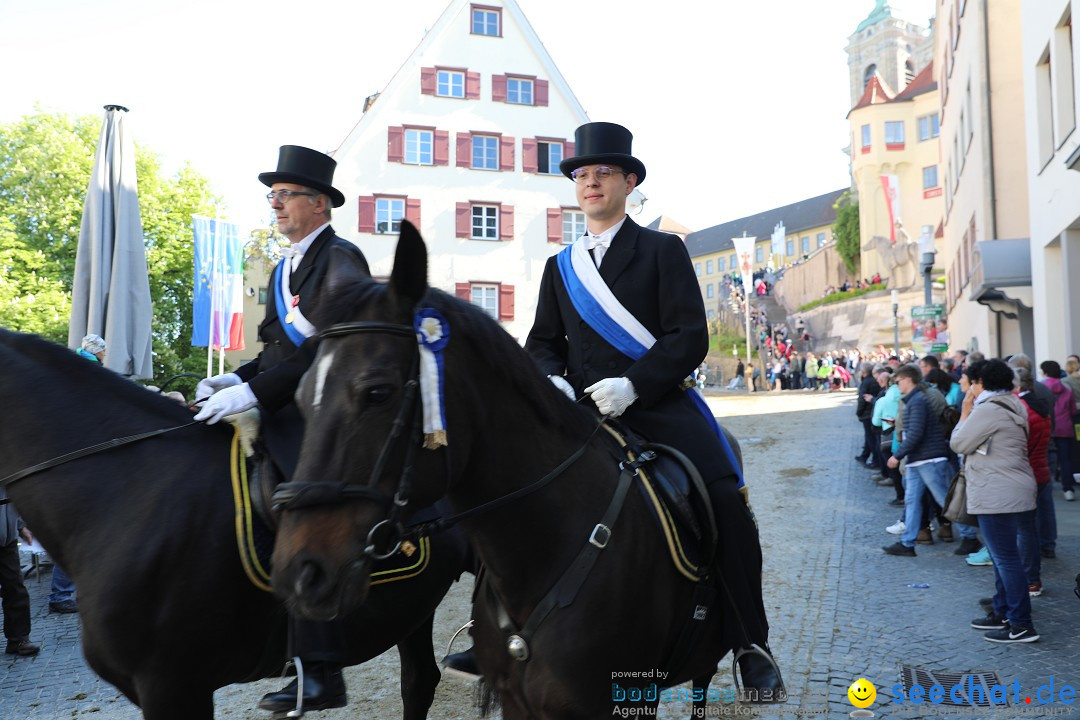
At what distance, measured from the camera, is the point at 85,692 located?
5848 millimetres

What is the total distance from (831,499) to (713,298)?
99303 mm

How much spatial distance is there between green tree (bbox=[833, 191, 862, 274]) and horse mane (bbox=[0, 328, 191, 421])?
68.1 meters

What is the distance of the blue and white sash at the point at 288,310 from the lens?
12.5ft

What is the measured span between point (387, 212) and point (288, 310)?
1101 inches

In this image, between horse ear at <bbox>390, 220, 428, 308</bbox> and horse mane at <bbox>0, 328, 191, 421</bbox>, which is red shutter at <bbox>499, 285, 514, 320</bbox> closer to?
horse mane at <bbox>0, 328, 191, 421</bbox>

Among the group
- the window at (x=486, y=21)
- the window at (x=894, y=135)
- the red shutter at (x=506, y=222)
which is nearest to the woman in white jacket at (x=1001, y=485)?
the red shutter at (x=506, y=222)

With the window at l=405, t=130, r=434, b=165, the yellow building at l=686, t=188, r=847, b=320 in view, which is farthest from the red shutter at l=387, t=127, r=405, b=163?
the yellow building at l=686, t=188, r=847, b=320

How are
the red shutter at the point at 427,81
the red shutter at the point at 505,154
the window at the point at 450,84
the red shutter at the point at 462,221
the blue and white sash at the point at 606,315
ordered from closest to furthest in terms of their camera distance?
the blue and white sash at the point at 606,315 → the red shutter at the point at 427,81 → the red shutter at the point at 462,221 → the window at the point at 450,84 → the red shutter at the point at 505,154

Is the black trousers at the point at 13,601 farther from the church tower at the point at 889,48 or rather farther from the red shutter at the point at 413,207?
the church tower at the point at 889,48

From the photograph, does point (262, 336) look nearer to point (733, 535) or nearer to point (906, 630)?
point (733, 535)

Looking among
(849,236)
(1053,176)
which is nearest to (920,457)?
(1053,176)

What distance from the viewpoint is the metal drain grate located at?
539cm

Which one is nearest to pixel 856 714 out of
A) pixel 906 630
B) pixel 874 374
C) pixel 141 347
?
pixel 906 630

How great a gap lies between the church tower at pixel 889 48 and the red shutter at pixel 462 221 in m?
62.9
